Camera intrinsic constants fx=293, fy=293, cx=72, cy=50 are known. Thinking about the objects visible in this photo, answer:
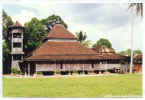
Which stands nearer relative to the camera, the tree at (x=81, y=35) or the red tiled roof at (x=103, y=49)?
the tree at (x=81, y=35)

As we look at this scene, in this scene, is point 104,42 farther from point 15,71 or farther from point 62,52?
point 15,71

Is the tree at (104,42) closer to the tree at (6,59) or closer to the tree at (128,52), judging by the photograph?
the tree at (128,52)

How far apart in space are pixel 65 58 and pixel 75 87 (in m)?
4.03

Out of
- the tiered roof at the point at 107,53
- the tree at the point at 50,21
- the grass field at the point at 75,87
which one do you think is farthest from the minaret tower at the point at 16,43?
the tiered roof at the point at 107,53

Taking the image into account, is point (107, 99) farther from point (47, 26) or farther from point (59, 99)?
point (47, 26)

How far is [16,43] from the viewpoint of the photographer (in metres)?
17.0

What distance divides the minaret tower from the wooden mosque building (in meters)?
0.44

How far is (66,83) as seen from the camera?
46.2ft

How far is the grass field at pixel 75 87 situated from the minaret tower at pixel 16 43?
1663 mm

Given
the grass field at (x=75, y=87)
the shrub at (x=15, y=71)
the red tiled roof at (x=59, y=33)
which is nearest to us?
the grass field at (x=75, y=87)

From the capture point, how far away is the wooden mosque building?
1702cm

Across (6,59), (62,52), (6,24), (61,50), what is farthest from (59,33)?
(6,59)

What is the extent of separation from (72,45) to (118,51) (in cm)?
334

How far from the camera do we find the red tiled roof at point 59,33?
54.6 feet
